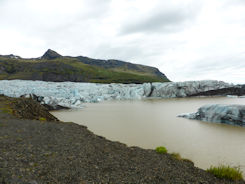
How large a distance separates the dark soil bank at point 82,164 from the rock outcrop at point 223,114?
10.3m

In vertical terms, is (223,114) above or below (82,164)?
above

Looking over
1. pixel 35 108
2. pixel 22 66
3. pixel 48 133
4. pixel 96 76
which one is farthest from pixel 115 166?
pixel 22 66

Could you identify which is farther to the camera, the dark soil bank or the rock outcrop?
the rock outcrop

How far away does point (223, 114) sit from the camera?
14578 mm

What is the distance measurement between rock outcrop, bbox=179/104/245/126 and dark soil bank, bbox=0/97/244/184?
406 inches

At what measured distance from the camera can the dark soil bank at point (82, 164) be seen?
4.57 meters

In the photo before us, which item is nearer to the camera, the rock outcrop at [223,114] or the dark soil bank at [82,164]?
the dark soil bank at [82,164]

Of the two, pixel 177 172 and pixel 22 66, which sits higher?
pixel 22 66

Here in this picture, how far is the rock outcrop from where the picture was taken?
13664mm

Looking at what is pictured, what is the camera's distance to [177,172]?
5398 mm

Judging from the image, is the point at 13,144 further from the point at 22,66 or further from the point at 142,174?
the point at 22,66

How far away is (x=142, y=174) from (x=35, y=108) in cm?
1426

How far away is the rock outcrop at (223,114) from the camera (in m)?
13.7

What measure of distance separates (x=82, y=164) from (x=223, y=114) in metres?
14.1
